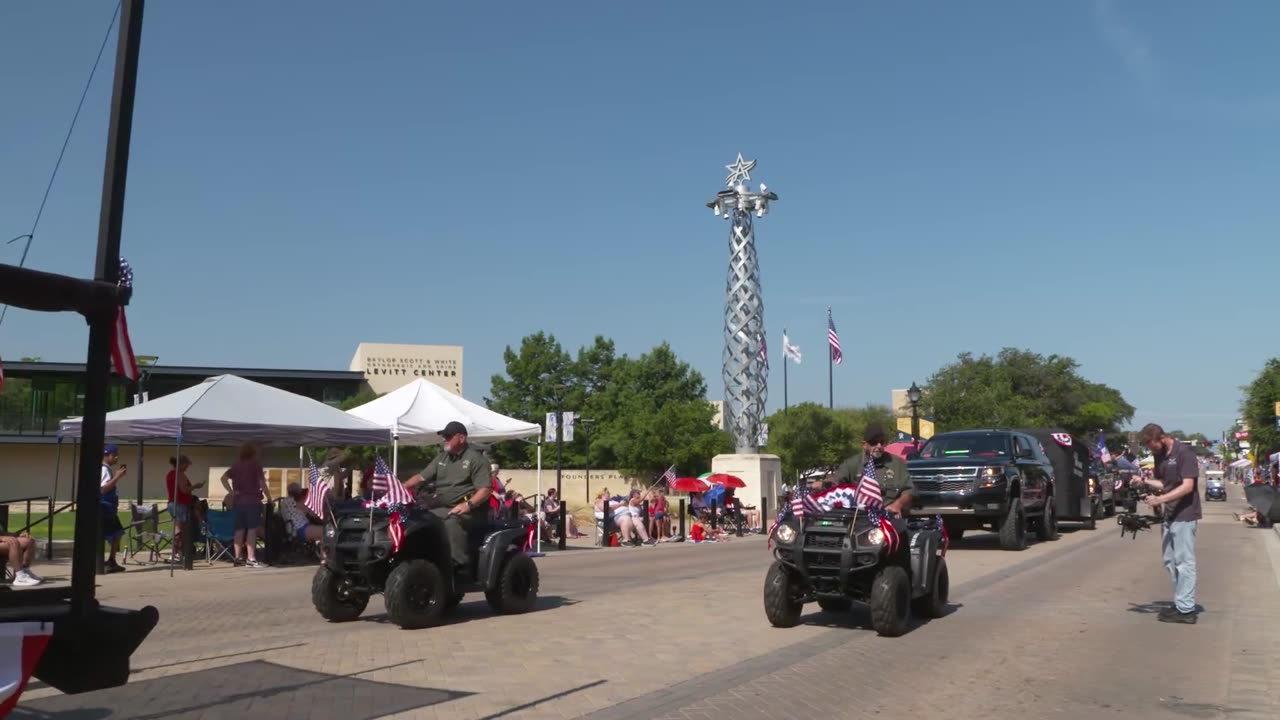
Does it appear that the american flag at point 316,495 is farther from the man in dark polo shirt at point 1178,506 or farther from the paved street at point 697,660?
the man in dark polo shirt at point 1178,506

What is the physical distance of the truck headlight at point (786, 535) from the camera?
9.72 metres

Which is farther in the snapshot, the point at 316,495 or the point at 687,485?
the point at 687,485

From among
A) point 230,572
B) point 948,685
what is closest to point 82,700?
point 948,685

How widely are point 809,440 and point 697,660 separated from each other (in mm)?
60230

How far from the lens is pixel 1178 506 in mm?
10086

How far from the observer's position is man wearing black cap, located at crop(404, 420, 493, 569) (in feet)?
34.5

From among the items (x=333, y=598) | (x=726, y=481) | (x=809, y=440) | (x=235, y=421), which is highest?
(x=809, y=440)

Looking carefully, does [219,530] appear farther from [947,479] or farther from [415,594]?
[947,479]

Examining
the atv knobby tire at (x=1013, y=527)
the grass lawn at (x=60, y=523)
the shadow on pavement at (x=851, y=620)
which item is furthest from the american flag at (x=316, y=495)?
the grass lawn at (x=60, y=523)

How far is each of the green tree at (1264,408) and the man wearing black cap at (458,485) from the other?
57.1 meters

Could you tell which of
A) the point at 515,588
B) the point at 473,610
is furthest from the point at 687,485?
the point at 515,588

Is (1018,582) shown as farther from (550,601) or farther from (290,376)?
(290,376)

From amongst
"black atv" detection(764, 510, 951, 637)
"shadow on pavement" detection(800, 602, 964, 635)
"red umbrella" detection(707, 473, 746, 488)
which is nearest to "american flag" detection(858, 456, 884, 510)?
"black atv" detection(764, 510, 951, 637)

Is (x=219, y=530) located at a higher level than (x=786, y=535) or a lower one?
lower
